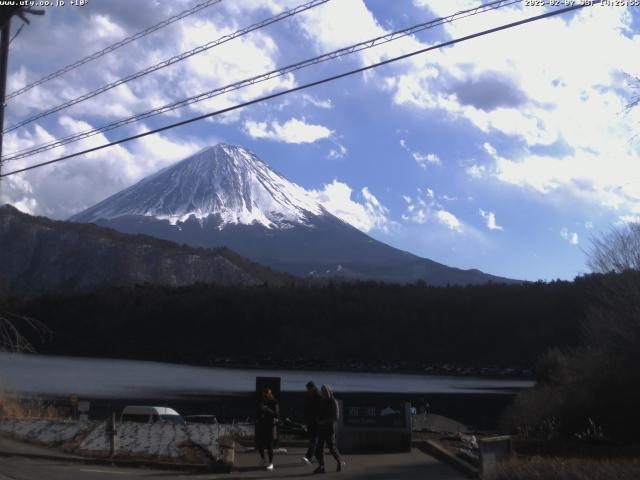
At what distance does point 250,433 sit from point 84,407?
7333mm

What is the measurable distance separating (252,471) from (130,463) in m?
2.11

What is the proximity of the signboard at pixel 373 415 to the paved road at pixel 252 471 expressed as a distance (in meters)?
1.35

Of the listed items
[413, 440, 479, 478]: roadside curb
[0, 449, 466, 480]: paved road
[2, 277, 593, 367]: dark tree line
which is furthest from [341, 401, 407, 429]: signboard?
[2, 277, 593, 367]: dark tree line

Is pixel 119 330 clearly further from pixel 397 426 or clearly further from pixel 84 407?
pixel 397 426

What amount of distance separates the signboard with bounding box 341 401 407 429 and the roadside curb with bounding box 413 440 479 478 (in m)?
0.82

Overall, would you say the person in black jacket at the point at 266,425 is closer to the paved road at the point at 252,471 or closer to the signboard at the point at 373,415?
the paved road at the point at 252,471

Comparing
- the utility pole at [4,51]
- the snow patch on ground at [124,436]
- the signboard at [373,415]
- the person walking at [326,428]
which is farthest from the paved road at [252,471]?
the utility pole at [4,51]

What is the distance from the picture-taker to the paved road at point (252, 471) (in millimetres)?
13289

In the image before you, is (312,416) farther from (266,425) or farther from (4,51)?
(4,51)

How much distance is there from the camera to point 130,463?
1482 cm

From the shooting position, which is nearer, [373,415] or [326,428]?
[326,428]

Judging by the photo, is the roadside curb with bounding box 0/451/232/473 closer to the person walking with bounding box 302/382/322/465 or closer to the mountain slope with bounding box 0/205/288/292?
the person walking with bounding box 302/382/322/465

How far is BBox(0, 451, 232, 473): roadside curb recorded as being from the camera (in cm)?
1436

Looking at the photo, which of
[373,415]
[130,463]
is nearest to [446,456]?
[373,415]
